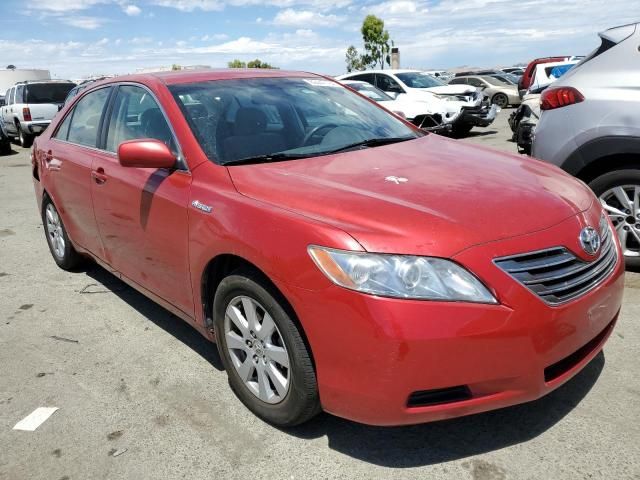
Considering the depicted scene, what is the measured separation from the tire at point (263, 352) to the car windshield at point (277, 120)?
71 cm

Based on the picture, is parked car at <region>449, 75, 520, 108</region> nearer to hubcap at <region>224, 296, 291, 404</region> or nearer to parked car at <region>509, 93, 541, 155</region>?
parked car at <region>509, 93, 541, 155</region>

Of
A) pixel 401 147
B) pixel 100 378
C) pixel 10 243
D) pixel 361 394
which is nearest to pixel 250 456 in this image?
pixel 361 394

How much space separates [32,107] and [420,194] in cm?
1699

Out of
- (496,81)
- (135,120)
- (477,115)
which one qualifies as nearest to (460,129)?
(477,115)

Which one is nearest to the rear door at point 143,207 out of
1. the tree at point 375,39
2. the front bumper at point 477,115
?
the front bumper at point 477,115

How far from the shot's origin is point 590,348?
8.09 ft

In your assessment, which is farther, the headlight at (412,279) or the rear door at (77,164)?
the rear door at (77,164)

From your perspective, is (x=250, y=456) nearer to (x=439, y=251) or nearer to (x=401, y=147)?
(x=439, y=251)

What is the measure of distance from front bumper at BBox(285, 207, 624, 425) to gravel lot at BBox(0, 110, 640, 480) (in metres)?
Result: 0.31

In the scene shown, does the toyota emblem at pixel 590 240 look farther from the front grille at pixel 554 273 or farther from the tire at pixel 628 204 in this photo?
the tire at pixel 628 204

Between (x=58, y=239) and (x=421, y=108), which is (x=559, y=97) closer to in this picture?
(x=58, y=239)

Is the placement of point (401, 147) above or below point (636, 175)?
above

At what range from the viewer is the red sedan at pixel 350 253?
81.0 inches

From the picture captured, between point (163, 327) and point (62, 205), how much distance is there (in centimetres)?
145
